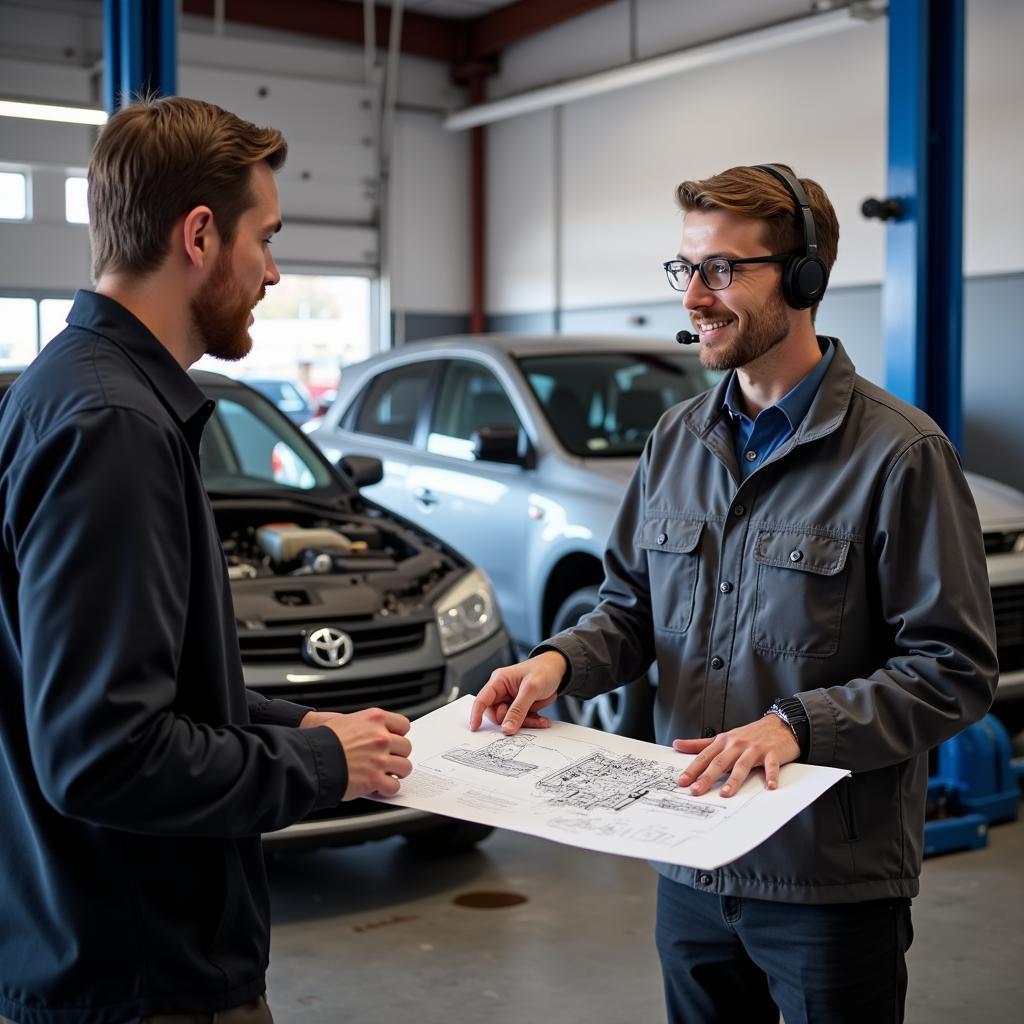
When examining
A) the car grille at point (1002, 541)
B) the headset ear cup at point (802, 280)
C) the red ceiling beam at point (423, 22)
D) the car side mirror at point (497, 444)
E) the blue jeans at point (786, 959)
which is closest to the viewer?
the blue jeans at point (786, 959)

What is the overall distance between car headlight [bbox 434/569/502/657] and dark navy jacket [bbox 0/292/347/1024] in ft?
8.85

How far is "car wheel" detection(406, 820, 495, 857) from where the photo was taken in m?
4.55

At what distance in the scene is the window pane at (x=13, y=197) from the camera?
427 inches

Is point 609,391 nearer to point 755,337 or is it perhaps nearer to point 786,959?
point 755,337

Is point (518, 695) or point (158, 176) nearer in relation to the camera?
point (158, 176)

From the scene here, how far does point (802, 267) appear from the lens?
2.00 m

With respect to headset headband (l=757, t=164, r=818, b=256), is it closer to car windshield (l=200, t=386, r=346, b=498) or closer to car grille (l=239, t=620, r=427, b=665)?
car grille (l=239, t=620, r=427, b=665)

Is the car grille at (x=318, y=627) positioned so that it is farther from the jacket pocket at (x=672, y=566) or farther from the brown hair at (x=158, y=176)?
the brown hair at (x=158, y=176)

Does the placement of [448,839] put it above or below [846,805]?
below

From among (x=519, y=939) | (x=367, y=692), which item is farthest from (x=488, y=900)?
(x=367, y=692)

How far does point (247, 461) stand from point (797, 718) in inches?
160

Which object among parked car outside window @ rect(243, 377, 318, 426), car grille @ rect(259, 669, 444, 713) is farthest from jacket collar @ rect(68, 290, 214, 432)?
parked car outside window @ rect(243, 377, 318, 426)

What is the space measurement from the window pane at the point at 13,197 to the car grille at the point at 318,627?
806 cm

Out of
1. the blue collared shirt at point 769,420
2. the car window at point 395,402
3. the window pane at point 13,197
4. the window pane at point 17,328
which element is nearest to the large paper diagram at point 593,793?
the blue collared shirt at point 769,420
